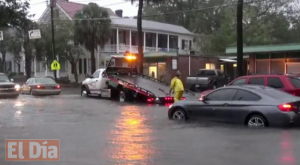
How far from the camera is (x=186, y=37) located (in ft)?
198

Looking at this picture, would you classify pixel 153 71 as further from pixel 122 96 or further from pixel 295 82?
pixel 295 82

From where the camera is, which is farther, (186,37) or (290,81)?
(186,37)

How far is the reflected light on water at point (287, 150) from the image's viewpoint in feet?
26.2

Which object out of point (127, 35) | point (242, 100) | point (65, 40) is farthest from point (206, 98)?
point (127, 35)

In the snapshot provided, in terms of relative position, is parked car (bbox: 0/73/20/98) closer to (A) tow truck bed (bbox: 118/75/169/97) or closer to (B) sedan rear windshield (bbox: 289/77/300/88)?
Answer: (A) tow truck bed (bbox: 118/75/169/97)

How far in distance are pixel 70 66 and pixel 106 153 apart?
44.4 metres

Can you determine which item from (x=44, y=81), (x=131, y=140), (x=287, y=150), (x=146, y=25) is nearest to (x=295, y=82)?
(x=287, y=150)

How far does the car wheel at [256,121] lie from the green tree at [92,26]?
1241 inches

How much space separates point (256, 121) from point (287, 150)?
313 centimetres

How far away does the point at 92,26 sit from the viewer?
41938 mm

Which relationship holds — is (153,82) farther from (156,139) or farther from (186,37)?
(186,37)

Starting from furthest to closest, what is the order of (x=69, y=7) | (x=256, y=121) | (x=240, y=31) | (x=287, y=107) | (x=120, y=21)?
1. (x=69, y=7)
2. (x=120, y=21)
3. (x=240, y=31)
4. (x=256, y=121)
5. (x=287, y=107)

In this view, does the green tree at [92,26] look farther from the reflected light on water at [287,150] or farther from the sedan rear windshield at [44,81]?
the reflected light on water at [287,150]

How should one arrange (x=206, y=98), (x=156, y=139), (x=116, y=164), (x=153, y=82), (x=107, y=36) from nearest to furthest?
A: (x=116, y=164)
(x=156, y=139)
(x=206, y=98)
(x=153, y=82)
(x=107, y=36)
